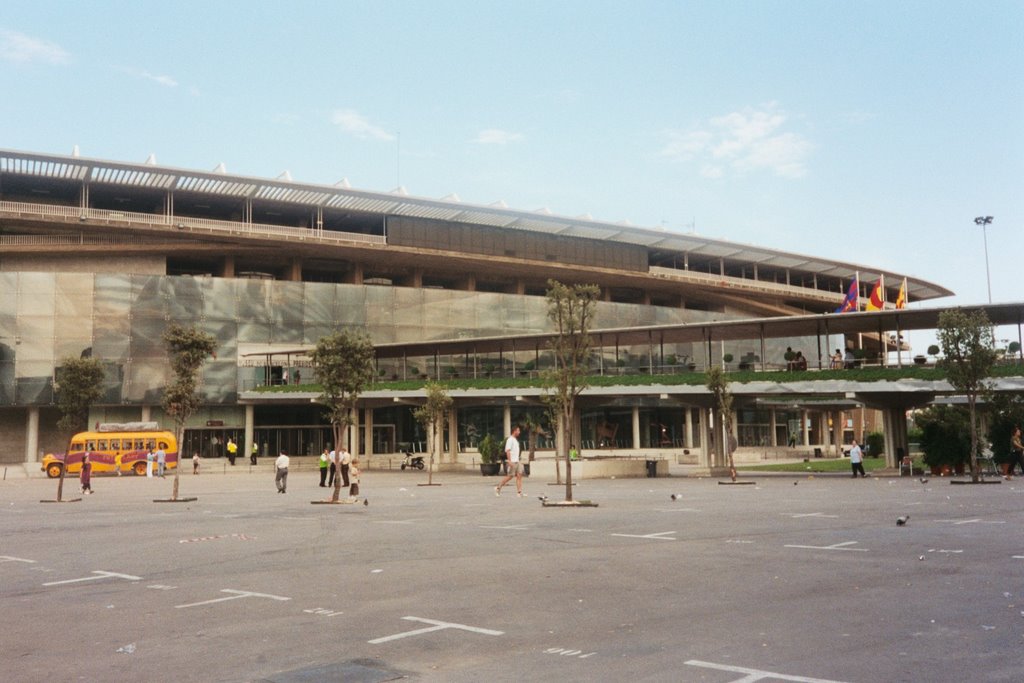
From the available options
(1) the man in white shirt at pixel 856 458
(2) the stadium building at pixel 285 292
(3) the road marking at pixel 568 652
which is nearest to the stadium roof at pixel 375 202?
(2) the stadium building at pixel 285 292

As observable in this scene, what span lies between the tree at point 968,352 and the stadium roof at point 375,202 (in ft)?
140

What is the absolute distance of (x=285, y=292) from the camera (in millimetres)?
66000

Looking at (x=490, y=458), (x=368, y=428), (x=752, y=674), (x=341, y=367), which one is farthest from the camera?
(x=368, y=428)

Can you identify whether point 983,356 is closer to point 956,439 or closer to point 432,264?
point 956,439

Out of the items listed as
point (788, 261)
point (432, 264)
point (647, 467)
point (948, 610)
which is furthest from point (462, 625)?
point (788, 261)

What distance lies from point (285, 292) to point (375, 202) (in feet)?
30.4

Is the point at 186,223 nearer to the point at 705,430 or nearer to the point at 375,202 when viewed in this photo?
the point at 375,202

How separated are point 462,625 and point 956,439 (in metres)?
33.2

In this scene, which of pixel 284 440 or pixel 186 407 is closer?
pixel 186 407

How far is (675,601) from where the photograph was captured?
877 cm

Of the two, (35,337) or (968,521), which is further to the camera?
(35,337)

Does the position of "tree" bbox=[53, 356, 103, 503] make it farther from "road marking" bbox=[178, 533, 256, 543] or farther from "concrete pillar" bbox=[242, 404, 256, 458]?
"road marking" bbox=[178, 533, 256, 543]

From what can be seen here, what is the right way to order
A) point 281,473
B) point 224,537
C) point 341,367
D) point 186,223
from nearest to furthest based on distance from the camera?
point 224,537 < point 341,367 < point 281,473 < point 186,223

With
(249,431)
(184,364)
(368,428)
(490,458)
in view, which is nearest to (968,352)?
(490,458)
